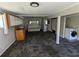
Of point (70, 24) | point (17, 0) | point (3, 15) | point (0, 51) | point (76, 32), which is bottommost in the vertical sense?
point (0, 51)

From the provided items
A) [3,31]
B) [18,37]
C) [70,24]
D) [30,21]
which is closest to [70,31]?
[70,24]

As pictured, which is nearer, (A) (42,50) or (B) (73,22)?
(A) (42,50)

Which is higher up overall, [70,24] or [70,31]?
[70,24]

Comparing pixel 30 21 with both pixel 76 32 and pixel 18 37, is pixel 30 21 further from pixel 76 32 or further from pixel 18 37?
pixel 76 32

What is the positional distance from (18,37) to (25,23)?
6128 millimetres

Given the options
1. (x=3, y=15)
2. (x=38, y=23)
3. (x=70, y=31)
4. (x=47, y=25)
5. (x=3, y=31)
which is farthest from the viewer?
(x=38, y=23)

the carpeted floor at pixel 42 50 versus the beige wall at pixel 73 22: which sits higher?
the beige wall at pixel 73 22

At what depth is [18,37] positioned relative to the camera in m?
6.77

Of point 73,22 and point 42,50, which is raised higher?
point 73,22

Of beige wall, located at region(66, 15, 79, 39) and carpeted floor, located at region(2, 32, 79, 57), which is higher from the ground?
beige wall, located at region(66, 15, 79, 39)

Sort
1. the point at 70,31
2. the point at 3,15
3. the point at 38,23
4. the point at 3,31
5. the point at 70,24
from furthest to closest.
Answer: the point at 38,23, the point at 70,24, the point at 70,31, the point at 3,31, the point at 3,15

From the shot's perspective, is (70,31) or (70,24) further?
(70,24)

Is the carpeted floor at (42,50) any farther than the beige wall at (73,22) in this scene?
No

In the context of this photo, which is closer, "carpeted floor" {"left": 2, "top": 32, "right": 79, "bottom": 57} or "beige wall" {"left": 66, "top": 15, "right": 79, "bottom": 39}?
"carpeted floor" {"left": 2, "top": 32, "right": 79, "bottom": 57}
